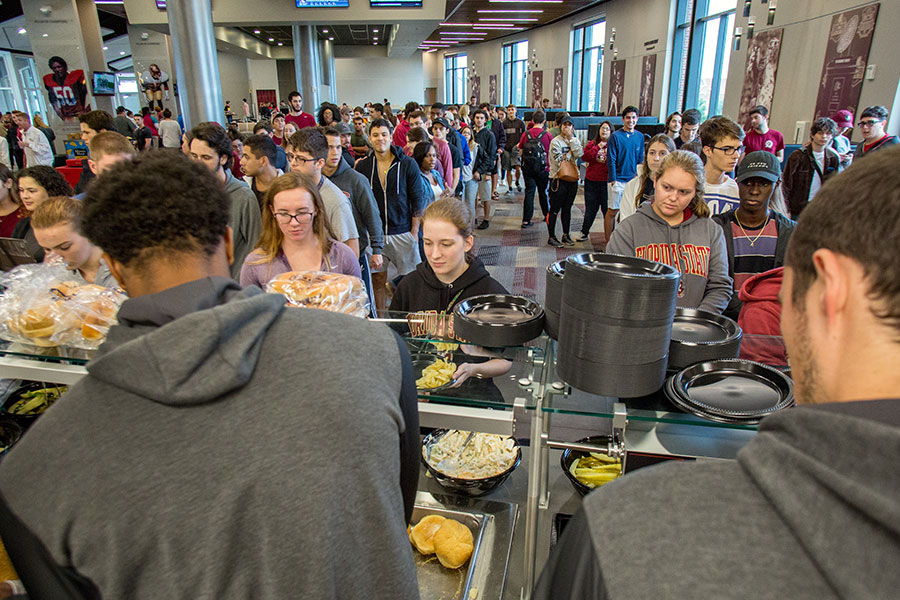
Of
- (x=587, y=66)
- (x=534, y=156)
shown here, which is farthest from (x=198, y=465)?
(x=587, y=66)

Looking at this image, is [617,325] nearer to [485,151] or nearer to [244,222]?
[244,222]

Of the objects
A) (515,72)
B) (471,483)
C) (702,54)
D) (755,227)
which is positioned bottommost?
(471,483)

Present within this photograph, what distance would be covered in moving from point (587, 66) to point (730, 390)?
20258 millimetres

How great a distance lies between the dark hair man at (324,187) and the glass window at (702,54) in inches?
395

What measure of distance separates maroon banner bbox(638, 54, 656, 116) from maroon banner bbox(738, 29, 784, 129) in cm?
456

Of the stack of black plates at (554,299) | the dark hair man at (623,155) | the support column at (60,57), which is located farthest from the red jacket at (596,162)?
the support column at (60,57)

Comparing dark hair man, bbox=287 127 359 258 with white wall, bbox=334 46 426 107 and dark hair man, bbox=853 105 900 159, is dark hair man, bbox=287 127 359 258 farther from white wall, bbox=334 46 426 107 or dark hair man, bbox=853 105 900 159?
white wall, bbox=334 46 426 107

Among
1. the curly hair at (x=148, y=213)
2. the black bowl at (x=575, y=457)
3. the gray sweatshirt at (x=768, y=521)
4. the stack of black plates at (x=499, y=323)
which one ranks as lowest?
the black bowl at (x=575, y=457)

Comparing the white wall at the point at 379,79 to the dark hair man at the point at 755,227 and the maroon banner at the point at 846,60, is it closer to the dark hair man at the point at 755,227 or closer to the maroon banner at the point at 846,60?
the maroon banner at the point at 846,60

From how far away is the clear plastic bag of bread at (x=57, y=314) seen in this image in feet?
6.26

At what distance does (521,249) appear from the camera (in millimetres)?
7734

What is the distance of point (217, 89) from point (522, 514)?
24.2 ft

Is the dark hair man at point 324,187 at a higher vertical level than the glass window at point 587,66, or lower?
lower

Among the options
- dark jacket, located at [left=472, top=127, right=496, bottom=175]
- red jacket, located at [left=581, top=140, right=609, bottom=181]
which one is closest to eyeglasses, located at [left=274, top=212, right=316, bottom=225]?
red jacket, located at [left=581, top=140, right=609, bottom=181]
